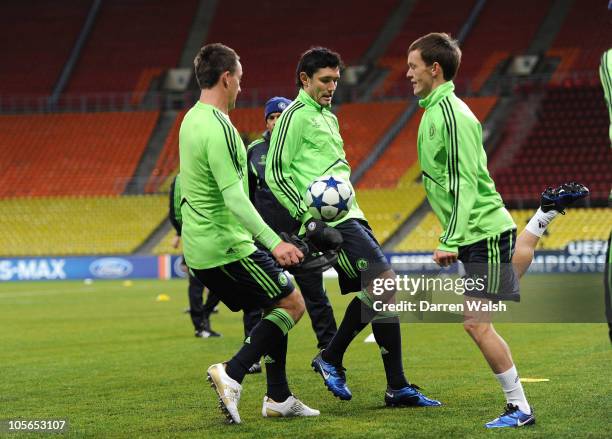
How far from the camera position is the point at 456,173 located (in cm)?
570

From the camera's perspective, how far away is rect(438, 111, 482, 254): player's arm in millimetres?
5641

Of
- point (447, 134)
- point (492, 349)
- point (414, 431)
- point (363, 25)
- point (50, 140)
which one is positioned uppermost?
point (363, 25)

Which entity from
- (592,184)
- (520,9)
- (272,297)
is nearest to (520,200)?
(592,184)

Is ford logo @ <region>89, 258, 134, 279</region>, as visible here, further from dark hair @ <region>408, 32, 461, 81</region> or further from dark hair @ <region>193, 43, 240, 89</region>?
dark hair @ <region>408, 32, 461, 81</region>

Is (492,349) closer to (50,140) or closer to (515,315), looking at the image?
(515,315)

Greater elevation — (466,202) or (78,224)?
(78,224)

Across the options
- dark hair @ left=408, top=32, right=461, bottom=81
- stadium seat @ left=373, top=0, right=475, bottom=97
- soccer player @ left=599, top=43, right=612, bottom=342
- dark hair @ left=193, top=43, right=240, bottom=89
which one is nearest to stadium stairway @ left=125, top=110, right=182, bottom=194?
stadium seat @ left=373, top=0, right=475, bottom=97

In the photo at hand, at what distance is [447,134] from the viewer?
18.8ft

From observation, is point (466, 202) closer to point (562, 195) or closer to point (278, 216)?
point (562, 195)

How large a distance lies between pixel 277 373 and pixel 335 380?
0.63 metres

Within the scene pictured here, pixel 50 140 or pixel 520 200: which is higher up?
pixel 50 140

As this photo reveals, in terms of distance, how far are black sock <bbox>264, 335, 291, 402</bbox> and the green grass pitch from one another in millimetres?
182

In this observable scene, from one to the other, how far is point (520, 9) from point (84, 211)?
16004mm

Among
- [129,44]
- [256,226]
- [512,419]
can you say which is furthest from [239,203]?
[129,44]
